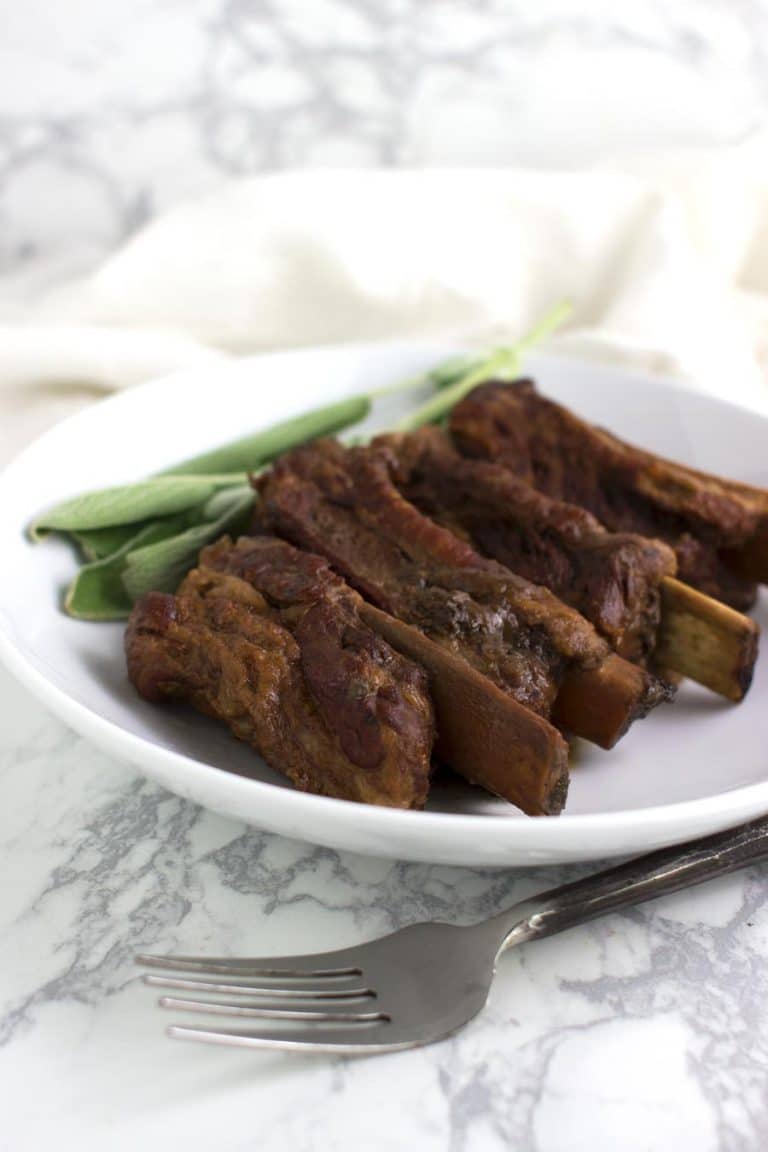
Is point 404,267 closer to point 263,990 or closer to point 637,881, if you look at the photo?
point 637,881

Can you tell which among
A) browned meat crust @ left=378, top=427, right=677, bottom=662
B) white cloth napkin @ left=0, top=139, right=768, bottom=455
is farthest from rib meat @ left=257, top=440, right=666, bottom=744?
white cloth napkin @ left=0, top=139, right=768, bottom=455

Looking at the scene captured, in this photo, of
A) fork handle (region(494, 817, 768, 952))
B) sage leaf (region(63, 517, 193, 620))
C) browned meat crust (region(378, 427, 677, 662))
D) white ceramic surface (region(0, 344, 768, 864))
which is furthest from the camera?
sage leaf (region(63, 517, 193, 620))

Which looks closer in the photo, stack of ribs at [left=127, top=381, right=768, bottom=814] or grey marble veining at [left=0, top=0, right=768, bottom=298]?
stack of ribs at [left=127, top=381, right=768, bottom=814]

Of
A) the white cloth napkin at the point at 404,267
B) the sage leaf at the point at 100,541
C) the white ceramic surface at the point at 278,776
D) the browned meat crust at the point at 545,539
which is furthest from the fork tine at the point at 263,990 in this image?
the white cloth napkin at the point at 404,267

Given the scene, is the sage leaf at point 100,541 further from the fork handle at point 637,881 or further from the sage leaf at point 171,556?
the fork handle at point 637,881

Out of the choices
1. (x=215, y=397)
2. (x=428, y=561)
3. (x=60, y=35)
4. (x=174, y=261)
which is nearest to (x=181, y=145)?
(x=60, y=35)

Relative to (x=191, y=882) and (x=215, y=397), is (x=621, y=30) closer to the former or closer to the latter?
(x=215, y=397)

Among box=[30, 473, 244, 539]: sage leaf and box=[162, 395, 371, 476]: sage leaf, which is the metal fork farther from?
box=[162, 395, 371, 476]: sage leaf
